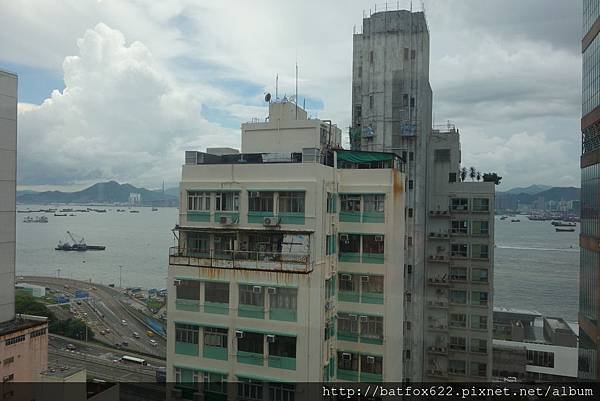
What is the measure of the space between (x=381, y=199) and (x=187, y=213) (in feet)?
6.54

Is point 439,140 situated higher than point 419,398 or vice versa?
point 439,140

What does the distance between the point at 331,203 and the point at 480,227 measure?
14.3 feet

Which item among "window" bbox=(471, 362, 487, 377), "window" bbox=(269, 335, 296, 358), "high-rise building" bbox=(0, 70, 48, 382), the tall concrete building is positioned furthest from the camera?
"window" bbox=(471, 362, 487, 377)

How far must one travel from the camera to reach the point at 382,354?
4.57 metres

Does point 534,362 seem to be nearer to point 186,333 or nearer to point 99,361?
point 186,333

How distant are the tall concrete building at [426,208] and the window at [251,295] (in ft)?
11.0

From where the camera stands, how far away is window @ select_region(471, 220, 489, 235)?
25.7 feet

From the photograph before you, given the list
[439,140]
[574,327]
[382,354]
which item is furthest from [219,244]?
[574,327]

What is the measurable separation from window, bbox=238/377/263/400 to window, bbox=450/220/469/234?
16.2ft

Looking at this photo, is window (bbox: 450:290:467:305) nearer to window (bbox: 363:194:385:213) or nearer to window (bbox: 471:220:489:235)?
window (bbox: 471:220:489:235)

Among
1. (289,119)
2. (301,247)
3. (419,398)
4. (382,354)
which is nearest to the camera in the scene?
(301,247)

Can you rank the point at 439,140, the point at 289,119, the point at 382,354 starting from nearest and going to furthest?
the point at 382,354 < the point at 289,119 < the point at 439,140

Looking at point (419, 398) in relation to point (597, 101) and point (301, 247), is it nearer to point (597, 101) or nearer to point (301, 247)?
point (301, 247)

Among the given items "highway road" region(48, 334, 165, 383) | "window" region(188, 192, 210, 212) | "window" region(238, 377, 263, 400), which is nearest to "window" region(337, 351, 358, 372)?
"window" region(238, 377, 263, 400)
